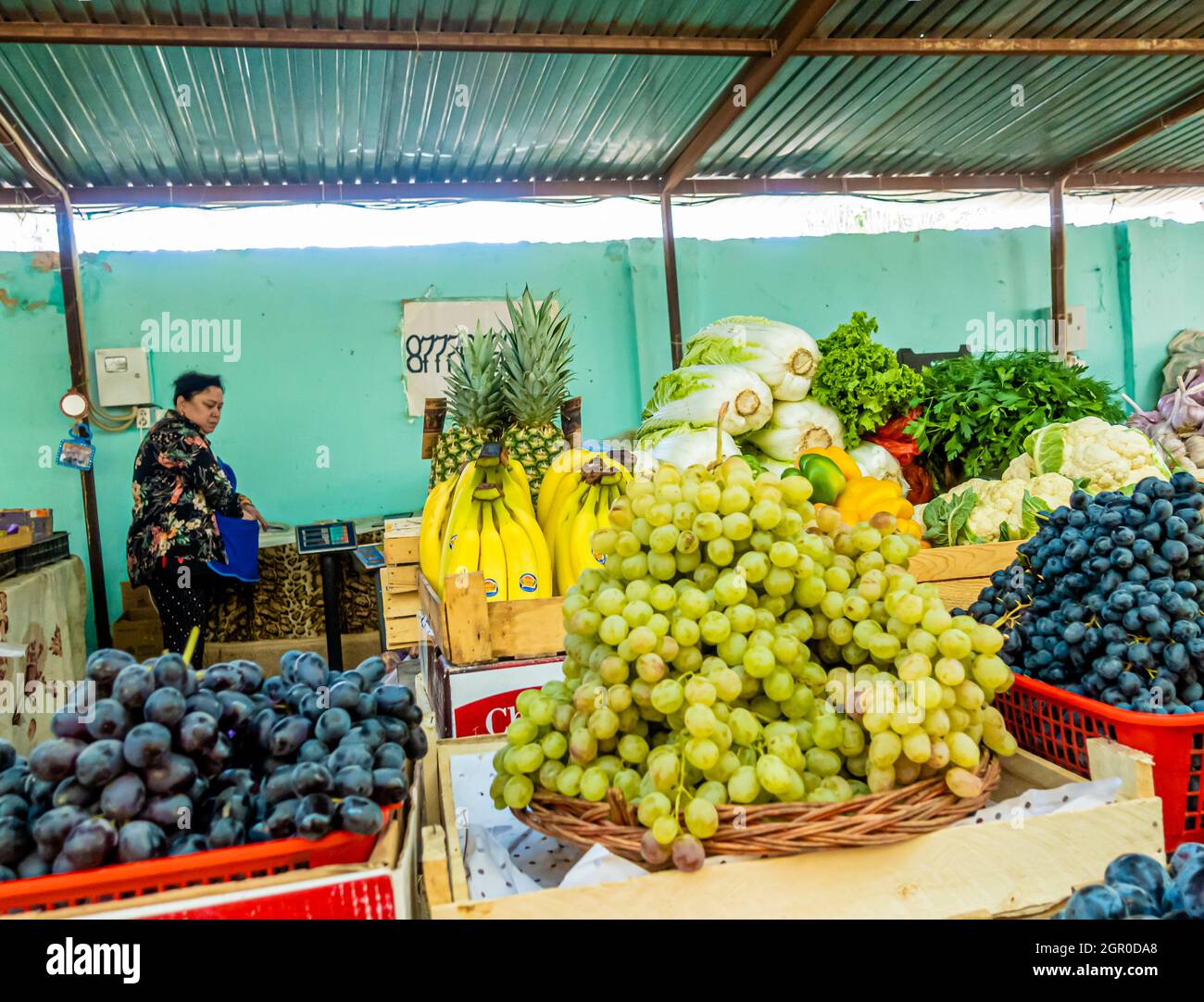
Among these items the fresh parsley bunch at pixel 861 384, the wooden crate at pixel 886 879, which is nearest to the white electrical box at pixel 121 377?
the fresh parsley bunch at pixel 861 384

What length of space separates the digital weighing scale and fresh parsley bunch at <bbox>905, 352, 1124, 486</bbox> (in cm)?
299

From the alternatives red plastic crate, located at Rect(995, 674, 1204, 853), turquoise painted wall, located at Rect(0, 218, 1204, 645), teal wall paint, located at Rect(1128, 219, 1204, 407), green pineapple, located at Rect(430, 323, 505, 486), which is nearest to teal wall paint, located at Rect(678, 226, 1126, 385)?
turquoise painted wall, located at Rect(0, 218, 1204, 645)

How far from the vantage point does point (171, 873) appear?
2.99ft

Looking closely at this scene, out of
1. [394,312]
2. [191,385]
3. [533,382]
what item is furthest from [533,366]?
[394,312]

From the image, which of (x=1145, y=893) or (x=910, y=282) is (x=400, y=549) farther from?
(x=910, y=282)

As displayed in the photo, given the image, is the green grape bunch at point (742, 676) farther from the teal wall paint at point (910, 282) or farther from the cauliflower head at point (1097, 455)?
the teal wall paint at point (910, 282)

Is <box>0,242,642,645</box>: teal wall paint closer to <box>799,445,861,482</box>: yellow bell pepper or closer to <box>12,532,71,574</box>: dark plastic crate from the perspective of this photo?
<box>12,532,71,574</box>: dark plastic crate

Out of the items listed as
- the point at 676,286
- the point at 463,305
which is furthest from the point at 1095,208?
the point at 463,305

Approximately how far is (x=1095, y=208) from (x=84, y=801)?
8.47 metres

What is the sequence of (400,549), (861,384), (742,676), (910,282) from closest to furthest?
1. (742,676)
2. (400,549)
3. (861,384)
4. (910,282)

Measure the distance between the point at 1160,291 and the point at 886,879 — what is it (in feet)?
25.4

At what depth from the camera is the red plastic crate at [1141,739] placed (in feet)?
4.19

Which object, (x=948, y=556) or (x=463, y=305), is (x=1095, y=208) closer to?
(x=463, y=305)

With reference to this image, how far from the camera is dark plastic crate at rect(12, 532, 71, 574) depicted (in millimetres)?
4441
